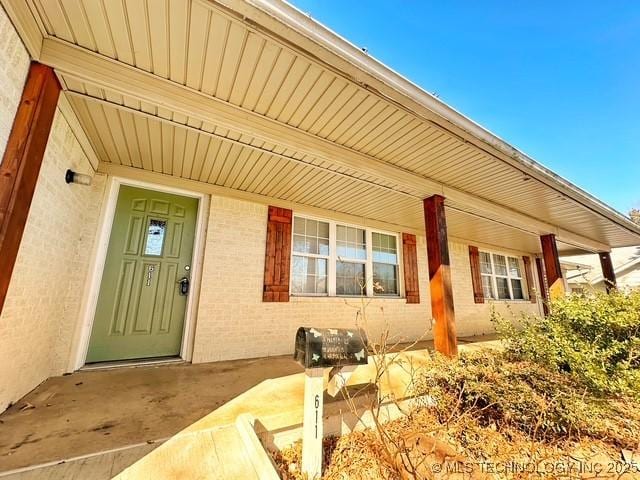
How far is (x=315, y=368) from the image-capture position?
4.24ft

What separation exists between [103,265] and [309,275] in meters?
2.73

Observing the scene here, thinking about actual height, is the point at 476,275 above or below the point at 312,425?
above

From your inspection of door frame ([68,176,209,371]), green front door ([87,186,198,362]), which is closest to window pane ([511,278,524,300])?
door frame ([68,176,209,371])

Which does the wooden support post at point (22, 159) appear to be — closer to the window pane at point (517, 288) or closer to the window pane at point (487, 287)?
the window pane at point (487, 287)

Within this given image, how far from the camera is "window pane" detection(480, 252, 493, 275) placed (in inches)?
270

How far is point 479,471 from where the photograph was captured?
149 cm

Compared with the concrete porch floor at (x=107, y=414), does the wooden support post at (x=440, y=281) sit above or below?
above

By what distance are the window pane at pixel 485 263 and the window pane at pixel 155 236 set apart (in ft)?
24.2

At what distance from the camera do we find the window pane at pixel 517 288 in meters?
7.34

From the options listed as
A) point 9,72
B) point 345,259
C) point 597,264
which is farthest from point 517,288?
point 9,72

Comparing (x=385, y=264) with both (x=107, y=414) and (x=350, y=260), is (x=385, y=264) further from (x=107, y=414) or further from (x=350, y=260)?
(x=107, y=414)

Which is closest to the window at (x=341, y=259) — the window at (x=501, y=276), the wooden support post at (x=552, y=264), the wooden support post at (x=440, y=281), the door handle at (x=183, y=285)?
the wooden support post at (x=440, y=281)

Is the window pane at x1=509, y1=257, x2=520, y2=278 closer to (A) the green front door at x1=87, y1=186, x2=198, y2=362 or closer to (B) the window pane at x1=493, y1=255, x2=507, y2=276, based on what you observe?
(B) the window pane at x1=493, y1=255, x2=507, y2=276

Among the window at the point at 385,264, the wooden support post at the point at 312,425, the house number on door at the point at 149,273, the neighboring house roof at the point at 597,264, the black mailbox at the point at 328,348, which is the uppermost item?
the neighboring house roof at the point at 597,264
